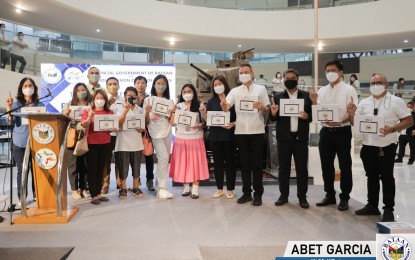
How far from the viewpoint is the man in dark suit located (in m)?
4.09

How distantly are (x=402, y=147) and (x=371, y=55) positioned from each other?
744cm

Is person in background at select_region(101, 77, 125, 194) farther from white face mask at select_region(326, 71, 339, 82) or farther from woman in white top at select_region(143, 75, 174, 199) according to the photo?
white face mask at select_region(326, 71, 339, 82)

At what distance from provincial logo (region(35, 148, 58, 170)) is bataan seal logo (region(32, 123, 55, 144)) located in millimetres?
101

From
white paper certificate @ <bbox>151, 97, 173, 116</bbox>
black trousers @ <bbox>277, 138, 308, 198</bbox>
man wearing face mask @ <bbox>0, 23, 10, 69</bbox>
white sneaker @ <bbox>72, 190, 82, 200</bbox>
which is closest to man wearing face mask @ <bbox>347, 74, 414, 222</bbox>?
black trousers @ <bbox>277, 138, 308, 198</bbox>

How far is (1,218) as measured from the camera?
11.7 feet

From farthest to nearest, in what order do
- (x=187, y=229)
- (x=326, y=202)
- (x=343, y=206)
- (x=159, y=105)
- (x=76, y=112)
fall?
(x=159, y=105) → (x=76, y=112) → (x=326, y=202) → (x=343, y=206) → (x=187, y=229)

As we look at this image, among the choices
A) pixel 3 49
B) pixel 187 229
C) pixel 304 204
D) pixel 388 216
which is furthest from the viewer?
pixel 3 49

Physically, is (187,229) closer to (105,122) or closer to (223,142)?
(223,142)

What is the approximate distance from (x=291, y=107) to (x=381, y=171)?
1.15m

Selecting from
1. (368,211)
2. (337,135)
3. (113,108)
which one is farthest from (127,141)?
(368,211)

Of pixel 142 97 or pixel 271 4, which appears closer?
pixel 142 97

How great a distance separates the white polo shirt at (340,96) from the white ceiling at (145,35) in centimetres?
803

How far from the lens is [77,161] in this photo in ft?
15.0

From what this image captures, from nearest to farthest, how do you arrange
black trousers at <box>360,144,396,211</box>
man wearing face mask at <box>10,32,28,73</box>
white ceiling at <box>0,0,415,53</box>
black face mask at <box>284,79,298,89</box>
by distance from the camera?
black trousers at <box>360,144,396,211</box>, black face mask at <box>284,79,298,89</box>, man wearing face mask at <box>10,32,28,73</box>, white ceiling at <box>0,0,415,53</box>
